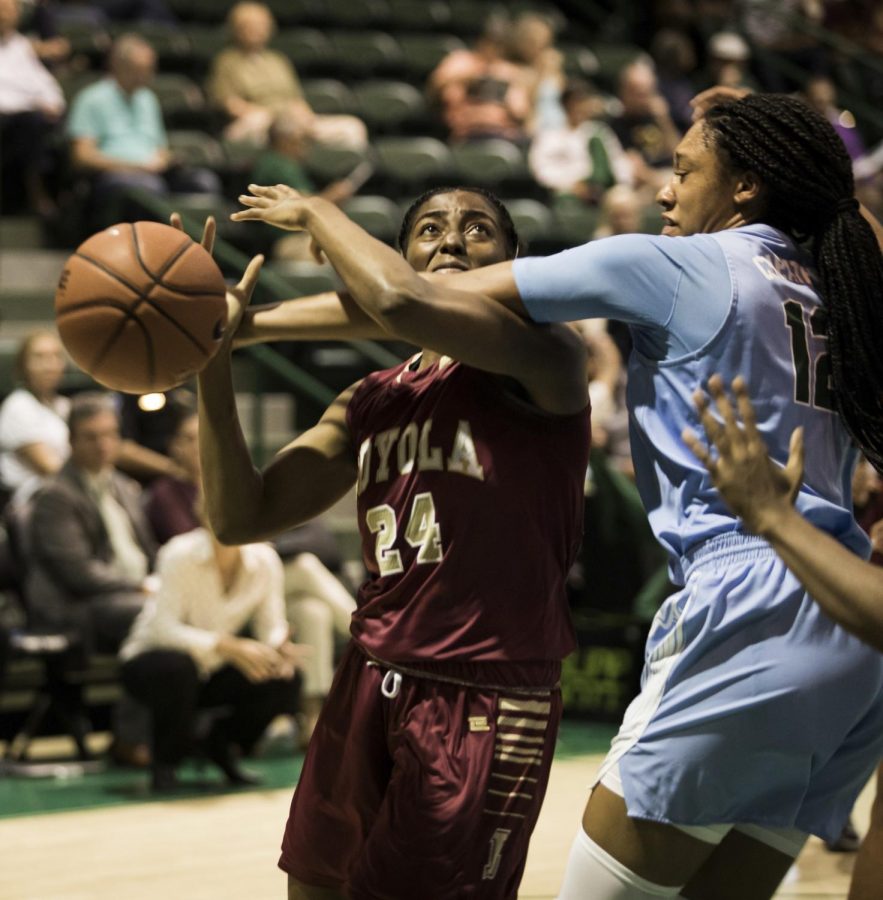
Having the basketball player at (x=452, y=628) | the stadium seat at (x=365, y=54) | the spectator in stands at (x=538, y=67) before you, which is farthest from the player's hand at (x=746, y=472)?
the stadium seat at (x=365, y=54)

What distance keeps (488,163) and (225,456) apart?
7731 mm

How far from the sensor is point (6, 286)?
8.77 m

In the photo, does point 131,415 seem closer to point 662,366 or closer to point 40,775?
point 40,775

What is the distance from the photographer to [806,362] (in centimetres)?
258

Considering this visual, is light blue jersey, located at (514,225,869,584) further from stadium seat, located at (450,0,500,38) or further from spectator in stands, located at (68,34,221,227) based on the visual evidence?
stadium seat, located at (450,0,500,38)

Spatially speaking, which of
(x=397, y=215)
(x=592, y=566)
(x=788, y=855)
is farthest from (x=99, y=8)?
(x=788, y=855)

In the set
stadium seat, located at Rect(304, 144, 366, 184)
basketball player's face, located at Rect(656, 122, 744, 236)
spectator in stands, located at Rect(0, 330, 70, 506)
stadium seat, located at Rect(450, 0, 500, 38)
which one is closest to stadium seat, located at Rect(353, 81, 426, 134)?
stadium seat, located at Rect(304, 144, 366, 184)

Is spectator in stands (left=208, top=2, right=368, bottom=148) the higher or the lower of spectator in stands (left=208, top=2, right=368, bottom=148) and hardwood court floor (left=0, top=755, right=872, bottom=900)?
the higher

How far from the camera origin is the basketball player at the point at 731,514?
8.16ft

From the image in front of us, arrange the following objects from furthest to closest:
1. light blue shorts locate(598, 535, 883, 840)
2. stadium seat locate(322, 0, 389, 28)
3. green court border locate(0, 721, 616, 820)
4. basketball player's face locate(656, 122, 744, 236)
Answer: stadium seat locate(322, 0, 389, 28), green court border locate(0, 721, 616, 820), basketball player's face locate(656, 122, 744, 236), light blue shorts locate(598, 535, 883, 840)

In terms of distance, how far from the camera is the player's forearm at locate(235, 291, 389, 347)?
2.96 meters

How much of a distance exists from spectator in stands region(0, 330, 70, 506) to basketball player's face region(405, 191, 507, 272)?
432 centimetres

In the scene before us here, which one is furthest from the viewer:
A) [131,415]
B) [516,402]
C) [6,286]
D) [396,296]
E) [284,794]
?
[6,286]

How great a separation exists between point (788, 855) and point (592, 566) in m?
5.21
